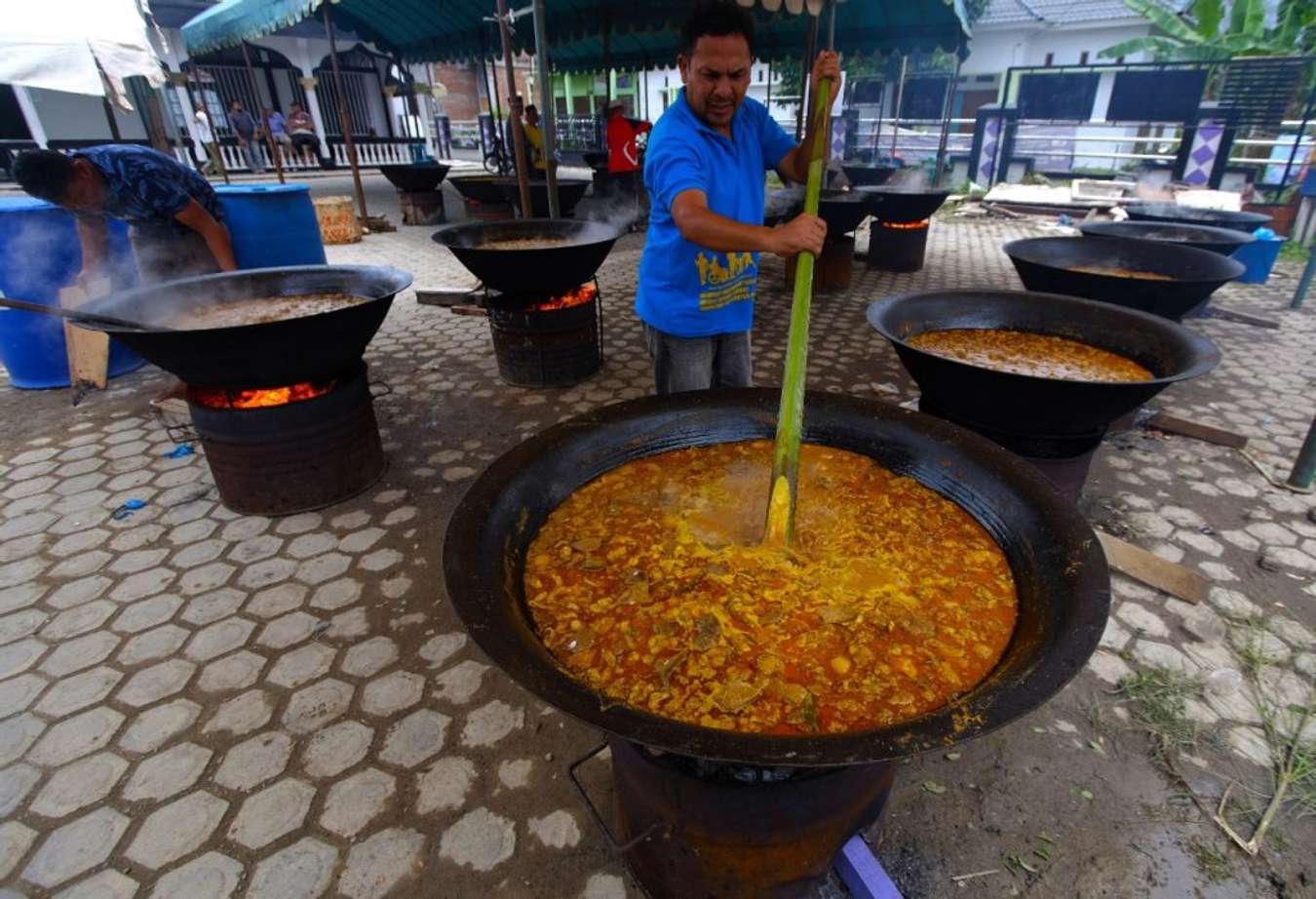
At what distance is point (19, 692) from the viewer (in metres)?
2.75

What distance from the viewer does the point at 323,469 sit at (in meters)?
3.94

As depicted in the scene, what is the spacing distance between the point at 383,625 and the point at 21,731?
53.6 inches

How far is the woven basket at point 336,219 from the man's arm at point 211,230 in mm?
6774

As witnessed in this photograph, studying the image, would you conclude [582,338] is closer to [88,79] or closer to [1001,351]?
[1001,351]

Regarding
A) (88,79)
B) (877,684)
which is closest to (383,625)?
(877,684)

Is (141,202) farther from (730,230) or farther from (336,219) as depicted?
(336,219)

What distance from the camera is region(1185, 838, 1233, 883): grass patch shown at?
2.07 meters

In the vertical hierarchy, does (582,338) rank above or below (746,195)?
below

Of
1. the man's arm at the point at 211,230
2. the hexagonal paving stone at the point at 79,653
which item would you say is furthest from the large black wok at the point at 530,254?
the hexagonal paving stone at the point at 79,653

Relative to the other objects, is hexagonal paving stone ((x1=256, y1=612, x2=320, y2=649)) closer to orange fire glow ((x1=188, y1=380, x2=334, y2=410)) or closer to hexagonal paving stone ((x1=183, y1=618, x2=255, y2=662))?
hexagonal paving stone ((x1=183, y1=618, x2=255, y2=662))

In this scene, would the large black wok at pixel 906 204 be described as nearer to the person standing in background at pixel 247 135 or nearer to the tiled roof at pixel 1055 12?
the person standing in background at pixel 247 135

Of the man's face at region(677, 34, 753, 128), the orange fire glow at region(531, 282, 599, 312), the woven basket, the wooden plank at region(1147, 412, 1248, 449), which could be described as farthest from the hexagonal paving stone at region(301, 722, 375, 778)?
the woven basket

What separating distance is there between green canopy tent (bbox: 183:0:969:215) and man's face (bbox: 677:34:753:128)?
5.72 ft

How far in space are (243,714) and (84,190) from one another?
4119 millimetres
